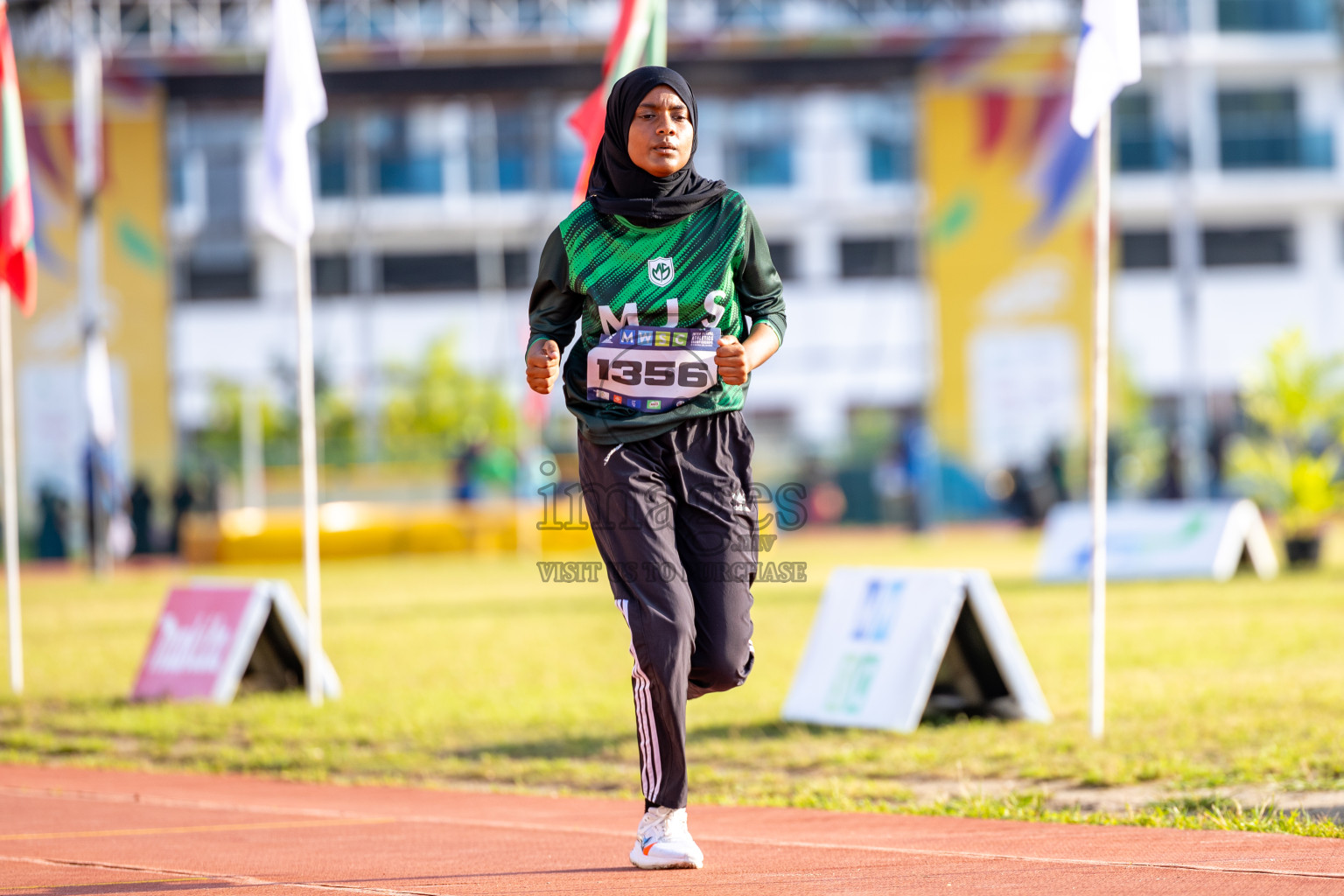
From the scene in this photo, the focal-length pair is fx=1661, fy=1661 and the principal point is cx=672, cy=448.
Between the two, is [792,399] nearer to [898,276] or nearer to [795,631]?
[898,276]

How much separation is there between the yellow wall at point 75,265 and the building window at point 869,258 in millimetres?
22009

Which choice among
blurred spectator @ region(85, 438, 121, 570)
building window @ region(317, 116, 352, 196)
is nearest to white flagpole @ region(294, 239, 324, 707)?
blurred spectator @ region(85, 438, 121, 570)

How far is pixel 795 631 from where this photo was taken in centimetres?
1298

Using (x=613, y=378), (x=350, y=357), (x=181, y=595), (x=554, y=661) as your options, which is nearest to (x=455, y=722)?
(x=181, y=595)

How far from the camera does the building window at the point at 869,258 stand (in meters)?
45.1

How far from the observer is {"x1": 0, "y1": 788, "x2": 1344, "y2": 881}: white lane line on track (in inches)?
173

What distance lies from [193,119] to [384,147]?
14.8 ft

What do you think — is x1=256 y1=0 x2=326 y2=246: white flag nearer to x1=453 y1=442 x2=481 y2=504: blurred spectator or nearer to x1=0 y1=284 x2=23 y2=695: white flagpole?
x1=0 y1=284 x2=23 y2=695: white flagpole

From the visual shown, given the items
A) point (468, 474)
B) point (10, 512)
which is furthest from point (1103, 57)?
point (468, 474)

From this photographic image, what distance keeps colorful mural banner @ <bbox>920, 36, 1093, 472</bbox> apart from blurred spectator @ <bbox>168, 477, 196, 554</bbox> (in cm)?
1368

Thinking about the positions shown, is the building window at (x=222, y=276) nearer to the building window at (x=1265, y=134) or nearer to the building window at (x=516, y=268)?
the building window at (x=516, y=268)

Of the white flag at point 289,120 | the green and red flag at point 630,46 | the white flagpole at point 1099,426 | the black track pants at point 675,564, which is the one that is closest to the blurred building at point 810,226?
the green and red flag at point 630,46

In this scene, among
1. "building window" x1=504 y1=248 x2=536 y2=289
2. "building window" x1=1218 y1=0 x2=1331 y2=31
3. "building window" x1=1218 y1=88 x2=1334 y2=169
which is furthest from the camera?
"building window" x1=1218 y1=0 x2=1331 y2=31

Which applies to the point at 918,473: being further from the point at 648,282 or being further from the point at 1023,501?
the point at 648,282
